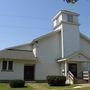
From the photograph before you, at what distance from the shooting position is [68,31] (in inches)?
1379

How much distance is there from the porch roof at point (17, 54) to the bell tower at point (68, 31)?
535 centimetres

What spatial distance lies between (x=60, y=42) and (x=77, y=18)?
17.4 feet

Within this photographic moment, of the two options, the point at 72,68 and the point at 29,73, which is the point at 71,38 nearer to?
the point at 72,68

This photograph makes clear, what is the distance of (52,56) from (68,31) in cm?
500

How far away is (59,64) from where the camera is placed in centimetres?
3441

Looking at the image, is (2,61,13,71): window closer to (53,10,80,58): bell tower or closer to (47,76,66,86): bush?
(47,76,66,86): bush

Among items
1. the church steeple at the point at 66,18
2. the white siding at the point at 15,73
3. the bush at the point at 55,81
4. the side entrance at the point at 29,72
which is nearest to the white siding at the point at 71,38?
→ the church steeple at the point at 66,18

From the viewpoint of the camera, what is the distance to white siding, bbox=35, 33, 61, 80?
33.3 m

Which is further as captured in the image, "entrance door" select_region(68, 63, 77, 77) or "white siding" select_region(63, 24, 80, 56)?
"white siding" select_region(63, 24, 80, 56)

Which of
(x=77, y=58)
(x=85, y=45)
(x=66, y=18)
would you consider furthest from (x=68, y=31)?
(x=77, y=58)

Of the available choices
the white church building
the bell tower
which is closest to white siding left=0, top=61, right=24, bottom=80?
the white church building

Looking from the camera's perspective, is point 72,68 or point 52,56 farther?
point 72,68

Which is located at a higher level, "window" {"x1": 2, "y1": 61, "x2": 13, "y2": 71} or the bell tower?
the bell tower

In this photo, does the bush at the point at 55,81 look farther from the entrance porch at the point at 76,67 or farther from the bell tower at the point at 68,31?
the bell tower at the point at 68,31
